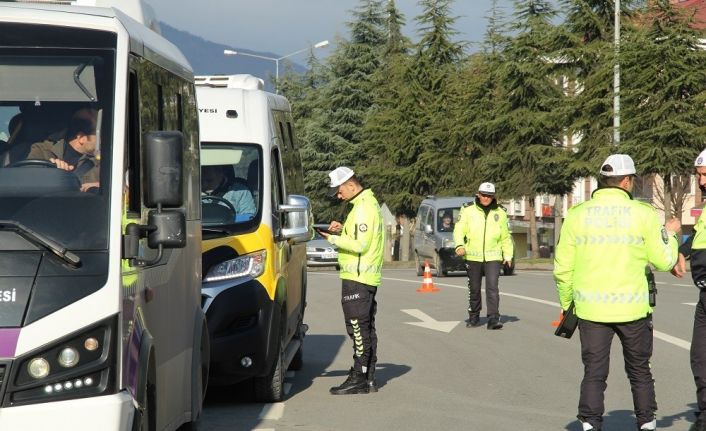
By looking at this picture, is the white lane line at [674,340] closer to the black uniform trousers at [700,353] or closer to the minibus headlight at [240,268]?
the black uniform trousers at [700,353]

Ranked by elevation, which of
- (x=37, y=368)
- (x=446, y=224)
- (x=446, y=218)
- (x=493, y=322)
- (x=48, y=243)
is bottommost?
(x=493, y=322)

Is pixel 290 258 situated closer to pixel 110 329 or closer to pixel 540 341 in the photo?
pixel 540 341

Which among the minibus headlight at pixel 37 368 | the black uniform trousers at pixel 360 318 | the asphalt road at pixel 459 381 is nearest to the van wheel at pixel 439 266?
the asphalt road at pixel 459 381

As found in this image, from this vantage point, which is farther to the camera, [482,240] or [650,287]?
[482,240]

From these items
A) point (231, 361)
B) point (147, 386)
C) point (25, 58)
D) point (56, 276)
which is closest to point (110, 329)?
point (56, 276)

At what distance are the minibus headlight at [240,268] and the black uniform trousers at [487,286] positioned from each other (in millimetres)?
8427

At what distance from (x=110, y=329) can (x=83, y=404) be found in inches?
13.9

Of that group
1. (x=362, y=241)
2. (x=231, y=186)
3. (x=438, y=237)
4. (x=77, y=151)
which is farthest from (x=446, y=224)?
(x=77, y=151)

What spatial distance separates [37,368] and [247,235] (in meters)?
5.49

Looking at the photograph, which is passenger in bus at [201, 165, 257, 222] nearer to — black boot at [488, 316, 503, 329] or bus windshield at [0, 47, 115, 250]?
bus windshield at [0, 47, 115, 250]

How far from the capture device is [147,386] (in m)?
7.21

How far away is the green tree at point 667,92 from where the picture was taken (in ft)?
140

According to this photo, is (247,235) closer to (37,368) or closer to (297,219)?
(297,219)

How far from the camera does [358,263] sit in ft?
42.1
